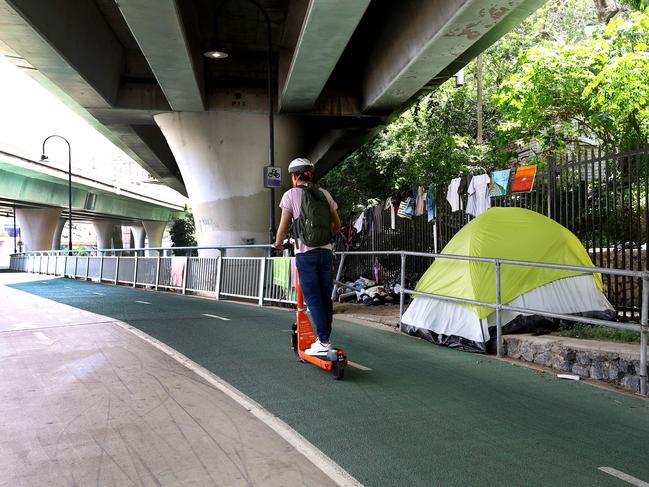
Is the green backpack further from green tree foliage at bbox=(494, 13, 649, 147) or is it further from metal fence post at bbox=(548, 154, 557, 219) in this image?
green tree foliage at bbox=(494, 13, 649, 147)

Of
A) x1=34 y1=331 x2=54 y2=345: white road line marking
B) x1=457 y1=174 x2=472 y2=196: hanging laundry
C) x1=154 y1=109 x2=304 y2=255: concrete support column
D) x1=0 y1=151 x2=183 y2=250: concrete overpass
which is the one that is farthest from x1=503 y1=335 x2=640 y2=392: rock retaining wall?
x1=0 y1=151 x2=183 y2=250: concrete overpass

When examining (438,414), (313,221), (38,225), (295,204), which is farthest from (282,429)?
(38,225)

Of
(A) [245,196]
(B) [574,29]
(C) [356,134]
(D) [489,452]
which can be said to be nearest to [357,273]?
(A) [245,196]

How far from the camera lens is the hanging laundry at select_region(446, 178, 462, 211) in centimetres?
1266

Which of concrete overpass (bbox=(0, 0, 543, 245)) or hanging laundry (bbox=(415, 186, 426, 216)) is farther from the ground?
concrete overpass (bbox=(0, 0, 543, 245))

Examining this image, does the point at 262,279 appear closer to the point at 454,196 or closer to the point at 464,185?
the point at 454,196

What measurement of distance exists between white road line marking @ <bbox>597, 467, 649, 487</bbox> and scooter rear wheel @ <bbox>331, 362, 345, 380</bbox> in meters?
2.53

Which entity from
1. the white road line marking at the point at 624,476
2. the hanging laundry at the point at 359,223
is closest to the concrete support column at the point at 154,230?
the hanging laundry at the point at 359,223

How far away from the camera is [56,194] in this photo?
154 ft

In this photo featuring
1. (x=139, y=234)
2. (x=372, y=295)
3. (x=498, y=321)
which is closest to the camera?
(x=498, y=321)

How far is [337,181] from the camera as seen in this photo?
85.9ft

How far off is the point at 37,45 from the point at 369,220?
9.67 meters

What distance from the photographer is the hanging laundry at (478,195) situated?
11758 mm

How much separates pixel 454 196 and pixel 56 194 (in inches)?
1669
